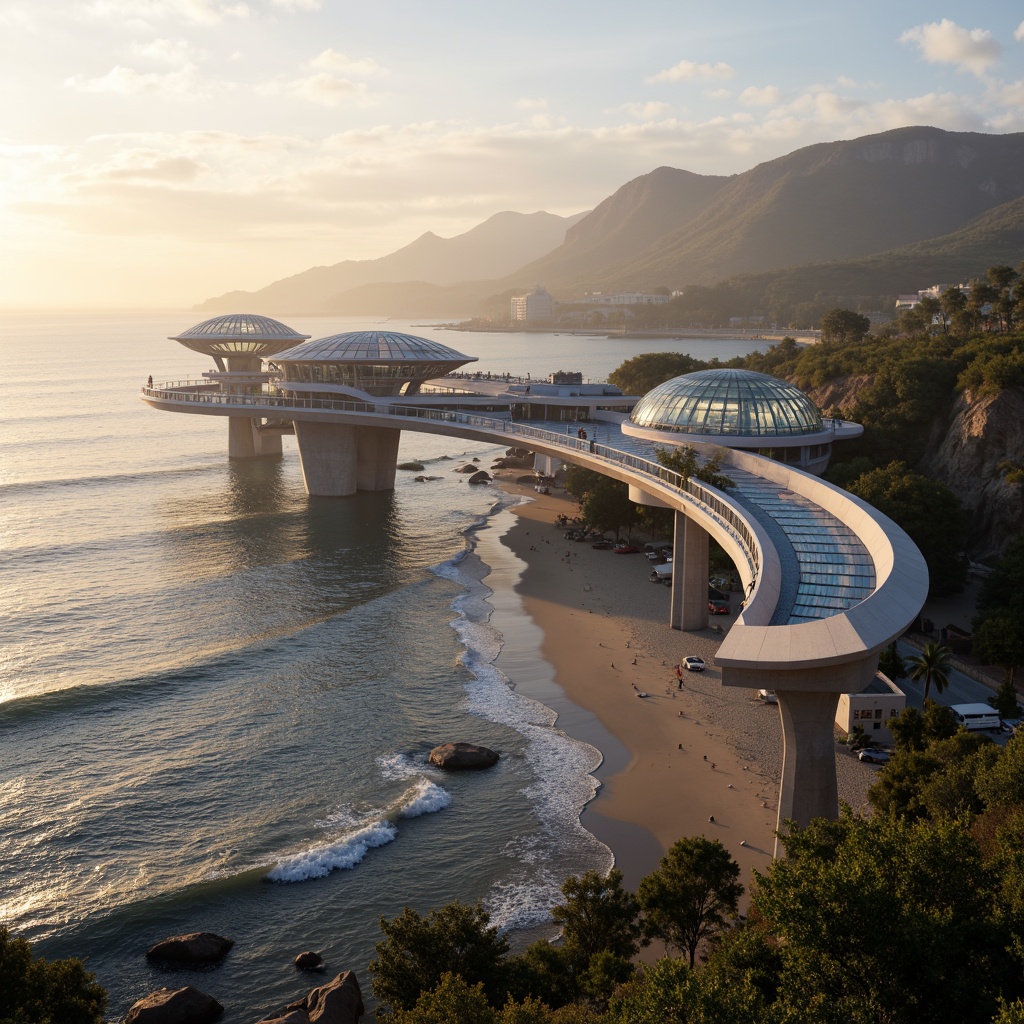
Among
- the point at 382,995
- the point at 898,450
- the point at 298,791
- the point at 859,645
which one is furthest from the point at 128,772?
the point at 898,450

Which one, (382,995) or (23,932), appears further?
(23,932)

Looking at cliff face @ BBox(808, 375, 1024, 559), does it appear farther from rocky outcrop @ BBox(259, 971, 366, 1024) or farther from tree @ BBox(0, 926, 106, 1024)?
tree @ BBox(0, 926, 106, 1024)

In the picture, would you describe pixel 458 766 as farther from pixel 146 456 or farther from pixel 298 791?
pixel 146 456

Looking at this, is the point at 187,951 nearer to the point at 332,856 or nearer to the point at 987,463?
the point at 332,856

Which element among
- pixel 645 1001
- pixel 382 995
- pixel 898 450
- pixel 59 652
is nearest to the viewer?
pixel 645 1001

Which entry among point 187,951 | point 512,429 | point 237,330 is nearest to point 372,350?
point 512,429

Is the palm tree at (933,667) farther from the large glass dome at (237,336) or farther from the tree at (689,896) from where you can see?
the large glass dome at (237,336)

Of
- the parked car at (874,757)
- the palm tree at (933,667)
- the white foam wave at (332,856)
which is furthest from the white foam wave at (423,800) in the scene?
the palm tree at (933,667)

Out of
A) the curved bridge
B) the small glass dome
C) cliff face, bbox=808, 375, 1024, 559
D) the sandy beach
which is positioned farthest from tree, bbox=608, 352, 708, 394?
the sandy beach
